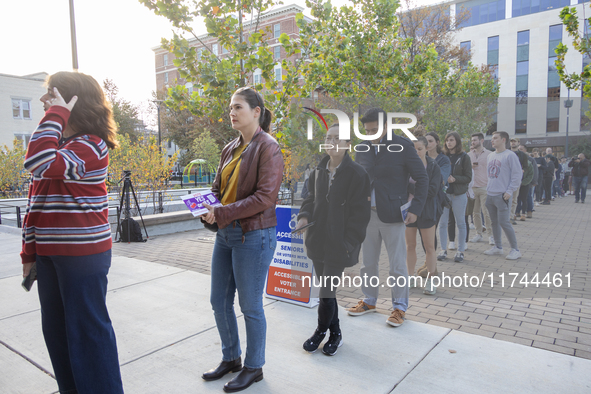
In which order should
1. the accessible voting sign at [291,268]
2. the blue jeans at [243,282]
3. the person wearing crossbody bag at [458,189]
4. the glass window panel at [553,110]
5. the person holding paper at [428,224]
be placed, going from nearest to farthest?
the blue jeans at [243,282], the accessible voting sign at [291,268], the person holding paper at [428,224], the person wearing crossbody bag at [458,189], the glass window panel at [553,110]

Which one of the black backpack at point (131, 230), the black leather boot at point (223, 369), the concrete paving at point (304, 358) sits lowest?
the concrete paving at point (304, 358)

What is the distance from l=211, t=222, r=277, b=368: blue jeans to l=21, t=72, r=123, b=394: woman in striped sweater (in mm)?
742

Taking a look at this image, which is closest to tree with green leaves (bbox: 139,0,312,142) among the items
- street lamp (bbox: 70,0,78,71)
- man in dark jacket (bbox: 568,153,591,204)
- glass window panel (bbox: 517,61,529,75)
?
street lamp (bbox: 70,0,78,71)

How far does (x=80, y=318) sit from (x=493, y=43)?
48.8 m

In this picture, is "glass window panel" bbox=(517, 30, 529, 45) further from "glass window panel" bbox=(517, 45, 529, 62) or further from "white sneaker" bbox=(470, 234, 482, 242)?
"white sneaker" bbox=(470, 234, 482, 242)

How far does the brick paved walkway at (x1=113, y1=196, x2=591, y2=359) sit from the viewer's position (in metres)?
3.71

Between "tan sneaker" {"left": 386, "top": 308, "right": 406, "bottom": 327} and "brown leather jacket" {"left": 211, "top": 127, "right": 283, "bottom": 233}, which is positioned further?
"tan sneaker" {"left": 386, "top": 308, "right": 406, "bottom": 327}

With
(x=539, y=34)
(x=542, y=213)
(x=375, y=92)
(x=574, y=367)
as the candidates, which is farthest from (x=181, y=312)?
(x=539, y=34)

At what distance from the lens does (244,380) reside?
109 inches

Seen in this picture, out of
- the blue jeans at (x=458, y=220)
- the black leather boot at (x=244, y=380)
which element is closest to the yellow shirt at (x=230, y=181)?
the black leather boot at (x=244, y=380)

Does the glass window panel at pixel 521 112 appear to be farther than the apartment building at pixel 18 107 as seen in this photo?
Yes

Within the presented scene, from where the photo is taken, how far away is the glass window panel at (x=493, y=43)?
139ft

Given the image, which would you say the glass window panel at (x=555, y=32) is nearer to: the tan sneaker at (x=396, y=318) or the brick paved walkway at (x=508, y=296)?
the brick paved walkway at (x=508, y=296)

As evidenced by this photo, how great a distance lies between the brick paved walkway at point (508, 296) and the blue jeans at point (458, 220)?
31 cm
